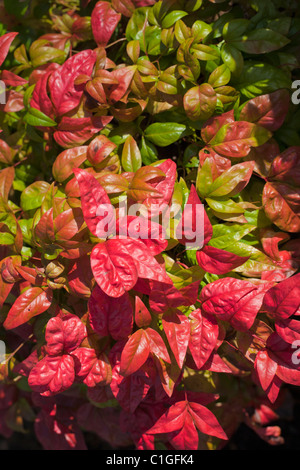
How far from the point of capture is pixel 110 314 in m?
0.90

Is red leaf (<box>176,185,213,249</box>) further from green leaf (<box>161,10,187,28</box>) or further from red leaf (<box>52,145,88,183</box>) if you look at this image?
green leaf (<box>161,10,187,28</box>)

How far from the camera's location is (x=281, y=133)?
40.6 inches

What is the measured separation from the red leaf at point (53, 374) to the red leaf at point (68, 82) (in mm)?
563

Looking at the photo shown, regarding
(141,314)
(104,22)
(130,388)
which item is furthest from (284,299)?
(104,22)

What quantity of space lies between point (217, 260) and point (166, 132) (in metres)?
0.33

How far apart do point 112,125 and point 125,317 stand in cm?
52

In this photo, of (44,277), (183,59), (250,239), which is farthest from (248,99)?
(44,277)

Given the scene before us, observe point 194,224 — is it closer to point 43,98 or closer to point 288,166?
point 288,166

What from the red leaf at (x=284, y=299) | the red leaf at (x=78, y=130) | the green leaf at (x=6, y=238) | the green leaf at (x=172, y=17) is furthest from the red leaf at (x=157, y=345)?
the green leaf at (x=172, y=17)

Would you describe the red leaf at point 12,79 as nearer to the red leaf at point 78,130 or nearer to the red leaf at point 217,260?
the red leaf at point 78,130

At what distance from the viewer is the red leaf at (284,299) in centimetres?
84

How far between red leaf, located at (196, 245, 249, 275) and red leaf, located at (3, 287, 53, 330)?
1.13 ft

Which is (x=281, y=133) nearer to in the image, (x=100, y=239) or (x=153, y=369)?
(x=100, y=239)

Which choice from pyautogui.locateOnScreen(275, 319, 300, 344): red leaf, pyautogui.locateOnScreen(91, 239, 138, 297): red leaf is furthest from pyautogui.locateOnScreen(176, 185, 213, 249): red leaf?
pyautogui.locateOnScreen(275, 319, 300, 344): red leaf
